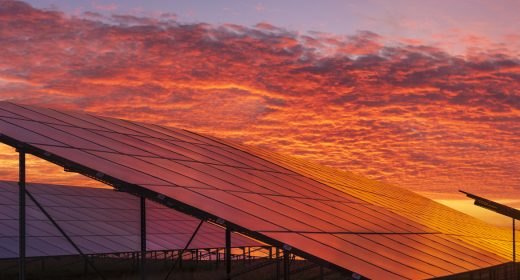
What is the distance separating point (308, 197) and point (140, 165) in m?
7.86

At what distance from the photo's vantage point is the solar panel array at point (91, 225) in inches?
1448

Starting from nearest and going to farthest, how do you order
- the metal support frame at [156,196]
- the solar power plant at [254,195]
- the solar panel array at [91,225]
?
the metal support frame at [156,196] < the solar power plant at [254,195] < the solar panel array at [91,225]

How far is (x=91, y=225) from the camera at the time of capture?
4178cm

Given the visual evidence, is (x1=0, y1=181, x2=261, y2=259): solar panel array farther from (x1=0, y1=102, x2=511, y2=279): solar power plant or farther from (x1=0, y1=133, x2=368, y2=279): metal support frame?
(x1=0, y1=133, x2=368, y2=279): metal support frame

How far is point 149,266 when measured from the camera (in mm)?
54219

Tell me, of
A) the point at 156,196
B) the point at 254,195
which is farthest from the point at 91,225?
the point at 156,196

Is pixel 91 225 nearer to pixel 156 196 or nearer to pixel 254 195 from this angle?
pixel 254 195

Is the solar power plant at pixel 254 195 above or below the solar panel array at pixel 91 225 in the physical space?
above

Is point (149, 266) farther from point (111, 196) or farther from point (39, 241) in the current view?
point (39, 241)

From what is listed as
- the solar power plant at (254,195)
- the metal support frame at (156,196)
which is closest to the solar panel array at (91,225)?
the solar power plant at (254,195)

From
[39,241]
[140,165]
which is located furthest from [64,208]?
[140,165]

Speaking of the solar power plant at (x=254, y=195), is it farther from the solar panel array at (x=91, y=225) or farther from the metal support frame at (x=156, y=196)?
the solar panel array at (x=91, y=225)

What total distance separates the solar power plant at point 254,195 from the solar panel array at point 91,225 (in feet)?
29.7

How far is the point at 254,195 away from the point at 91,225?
22.2m
